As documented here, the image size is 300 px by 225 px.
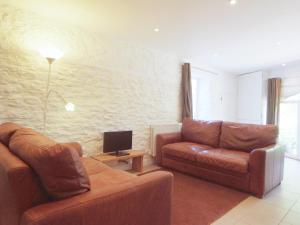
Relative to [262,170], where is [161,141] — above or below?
above

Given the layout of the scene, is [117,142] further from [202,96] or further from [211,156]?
[202,96]

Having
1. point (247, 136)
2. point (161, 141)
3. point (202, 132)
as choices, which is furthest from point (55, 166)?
point (202, 132)

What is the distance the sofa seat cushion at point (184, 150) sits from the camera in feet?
11.0

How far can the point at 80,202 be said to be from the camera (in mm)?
1182

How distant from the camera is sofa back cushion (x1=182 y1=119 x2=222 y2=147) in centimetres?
378

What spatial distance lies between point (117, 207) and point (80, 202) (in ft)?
0.82

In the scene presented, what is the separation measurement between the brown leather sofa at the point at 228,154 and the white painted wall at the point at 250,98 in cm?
278

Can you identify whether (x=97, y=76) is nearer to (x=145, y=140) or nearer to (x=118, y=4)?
(x=118, y=4)

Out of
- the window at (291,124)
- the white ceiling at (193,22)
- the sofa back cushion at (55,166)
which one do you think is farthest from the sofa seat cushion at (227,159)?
the window at (291,124)

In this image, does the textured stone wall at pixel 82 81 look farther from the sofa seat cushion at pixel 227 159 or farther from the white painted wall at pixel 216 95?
the white painted wall at pixel 216 95

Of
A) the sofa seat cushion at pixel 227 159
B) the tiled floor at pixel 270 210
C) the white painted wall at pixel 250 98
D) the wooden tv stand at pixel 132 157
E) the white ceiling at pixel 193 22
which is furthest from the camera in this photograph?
the white painted wall at pixel 250 98

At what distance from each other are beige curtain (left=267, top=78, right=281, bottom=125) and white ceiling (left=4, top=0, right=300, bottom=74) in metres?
1.43

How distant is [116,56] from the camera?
3.52 metres

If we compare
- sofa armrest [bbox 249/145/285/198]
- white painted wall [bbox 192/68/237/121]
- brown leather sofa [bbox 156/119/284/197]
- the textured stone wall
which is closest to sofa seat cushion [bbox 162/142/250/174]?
brown leather sofa [bbox 156/119/284/197]
